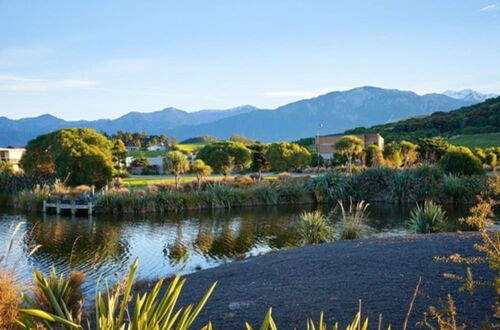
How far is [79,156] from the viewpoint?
31016 mm

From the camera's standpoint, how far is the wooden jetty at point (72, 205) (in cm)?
2725

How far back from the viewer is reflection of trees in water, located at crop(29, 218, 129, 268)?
15625mm

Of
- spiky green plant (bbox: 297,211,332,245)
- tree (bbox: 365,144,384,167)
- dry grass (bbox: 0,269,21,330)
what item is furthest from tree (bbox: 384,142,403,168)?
dry grass (bbox: 0,269,21,330)

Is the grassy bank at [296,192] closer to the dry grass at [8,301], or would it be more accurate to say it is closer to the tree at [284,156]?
the tree at [284,156]

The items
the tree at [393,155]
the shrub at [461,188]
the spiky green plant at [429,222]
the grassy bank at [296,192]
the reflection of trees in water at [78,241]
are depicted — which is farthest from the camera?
the tree at [393,155]

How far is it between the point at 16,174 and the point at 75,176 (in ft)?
26.1

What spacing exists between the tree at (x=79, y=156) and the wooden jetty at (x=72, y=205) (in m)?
2.34

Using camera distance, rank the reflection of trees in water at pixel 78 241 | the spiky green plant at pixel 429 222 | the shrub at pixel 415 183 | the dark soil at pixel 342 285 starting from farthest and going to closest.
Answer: the shrub at pixel 415 183 → the reflection of trees in water at pixel 78 241 → the spiky green plant at pixel 429 222 → the dark soil at pixel 342 285

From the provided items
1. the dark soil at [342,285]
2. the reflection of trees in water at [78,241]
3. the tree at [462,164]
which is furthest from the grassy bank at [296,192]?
the dark soil at [342,285]

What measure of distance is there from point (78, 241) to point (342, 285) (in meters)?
13.3

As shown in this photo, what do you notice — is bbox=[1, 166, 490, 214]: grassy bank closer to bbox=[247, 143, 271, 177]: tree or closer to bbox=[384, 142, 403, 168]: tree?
bbox=[384, 142, 403, 168]: tree

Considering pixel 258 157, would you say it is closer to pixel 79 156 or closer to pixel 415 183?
pixel 415 183

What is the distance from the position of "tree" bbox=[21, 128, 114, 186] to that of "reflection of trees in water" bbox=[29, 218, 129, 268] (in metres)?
6.63

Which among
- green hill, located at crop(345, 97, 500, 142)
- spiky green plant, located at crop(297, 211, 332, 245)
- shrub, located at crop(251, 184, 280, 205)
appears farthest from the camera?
green hill, located at crop(345, 97, 500, 142)
